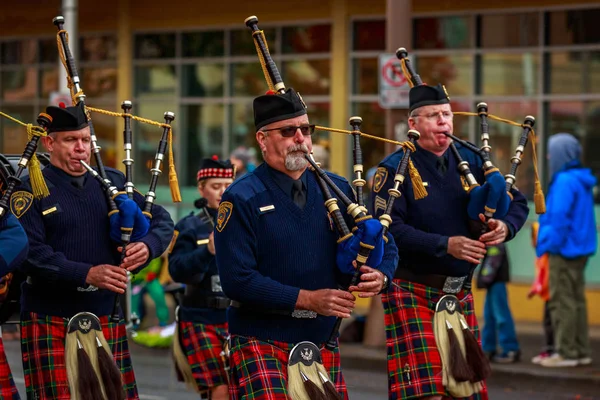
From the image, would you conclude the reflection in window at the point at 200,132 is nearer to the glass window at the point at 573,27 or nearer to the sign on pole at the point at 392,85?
the glass window at the point at 573,27

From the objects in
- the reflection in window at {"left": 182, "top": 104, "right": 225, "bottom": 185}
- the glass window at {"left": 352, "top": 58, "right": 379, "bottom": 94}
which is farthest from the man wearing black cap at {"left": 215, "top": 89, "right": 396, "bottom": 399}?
the reflection in window at {"left": 182, "top": 104, "right": 225, "bottom": 185}

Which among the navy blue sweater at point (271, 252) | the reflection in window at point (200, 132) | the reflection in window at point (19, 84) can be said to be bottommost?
the navy blue sweater at point (271, 252)

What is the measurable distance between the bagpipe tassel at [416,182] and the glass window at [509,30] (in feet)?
26.2

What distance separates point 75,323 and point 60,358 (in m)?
0.19

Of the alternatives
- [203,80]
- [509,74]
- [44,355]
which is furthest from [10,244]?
[203,80]

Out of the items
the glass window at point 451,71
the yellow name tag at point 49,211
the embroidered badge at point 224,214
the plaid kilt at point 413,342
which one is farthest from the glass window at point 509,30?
the embroidered badge at point 224,214

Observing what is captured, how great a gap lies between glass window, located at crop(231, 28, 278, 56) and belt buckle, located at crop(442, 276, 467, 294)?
31.2ft

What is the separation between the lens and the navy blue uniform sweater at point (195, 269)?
7.84 metres

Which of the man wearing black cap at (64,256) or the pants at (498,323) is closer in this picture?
the man wearing black cap at (64,256)

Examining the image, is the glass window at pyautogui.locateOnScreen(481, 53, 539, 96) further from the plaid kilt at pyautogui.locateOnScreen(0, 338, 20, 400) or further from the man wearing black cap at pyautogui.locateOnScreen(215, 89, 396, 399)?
the plaid kilt at pyautogui.locateOnScreen(0, 338, 20, 400)

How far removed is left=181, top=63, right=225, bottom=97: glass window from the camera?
16.4 m

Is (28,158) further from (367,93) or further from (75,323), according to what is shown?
(367,93)

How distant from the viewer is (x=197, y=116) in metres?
16.6

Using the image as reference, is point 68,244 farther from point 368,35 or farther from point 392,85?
point 368,35
